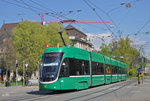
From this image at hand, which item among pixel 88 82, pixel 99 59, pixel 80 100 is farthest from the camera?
pixel 99 59

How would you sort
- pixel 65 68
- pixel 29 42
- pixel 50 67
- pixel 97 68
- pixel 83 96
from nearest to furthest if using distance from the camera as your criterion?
pixel 83 96, pixel 50 67, pixel 65 68, pixel 97 68, pixel 29 42

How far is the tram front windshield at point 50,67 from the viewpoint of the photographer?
18.2 m

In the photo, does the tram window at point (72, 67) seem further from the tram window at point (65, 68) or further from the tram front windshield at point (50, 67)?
the tram front windshield at point (50, 67)

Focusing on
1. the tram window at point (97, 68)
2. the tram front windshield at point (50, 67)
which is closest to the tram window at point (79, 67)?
the tram front windshield at point (50, 67)

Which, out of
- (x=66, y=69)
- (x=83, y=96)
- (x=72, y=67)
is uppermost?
(x=72, y=67)

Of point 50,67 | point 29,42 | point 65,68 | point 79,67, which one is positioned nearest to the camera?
point 50,67

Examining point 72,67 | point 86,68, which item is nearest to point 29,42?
point 86,68

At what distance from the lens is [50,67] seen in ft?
60.6

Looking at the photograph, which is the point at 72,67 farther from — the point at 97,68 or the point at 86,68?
the point at 97,68

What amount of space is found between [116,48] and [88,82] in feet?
179

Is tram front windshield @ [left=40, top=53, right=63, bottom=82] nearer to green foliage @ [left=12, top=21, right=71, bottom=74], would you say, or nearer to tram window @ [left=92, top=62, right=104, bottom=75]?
tram window @ [left=92, top=62, right=104, bottom=75]

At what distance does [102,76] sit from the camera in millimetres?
28422

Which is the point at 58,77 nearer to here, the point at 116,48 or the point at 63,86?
the point at 63,86

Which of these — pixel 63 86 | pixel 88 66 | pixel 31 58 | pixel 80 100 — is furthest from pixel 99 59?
pixel 31 58
